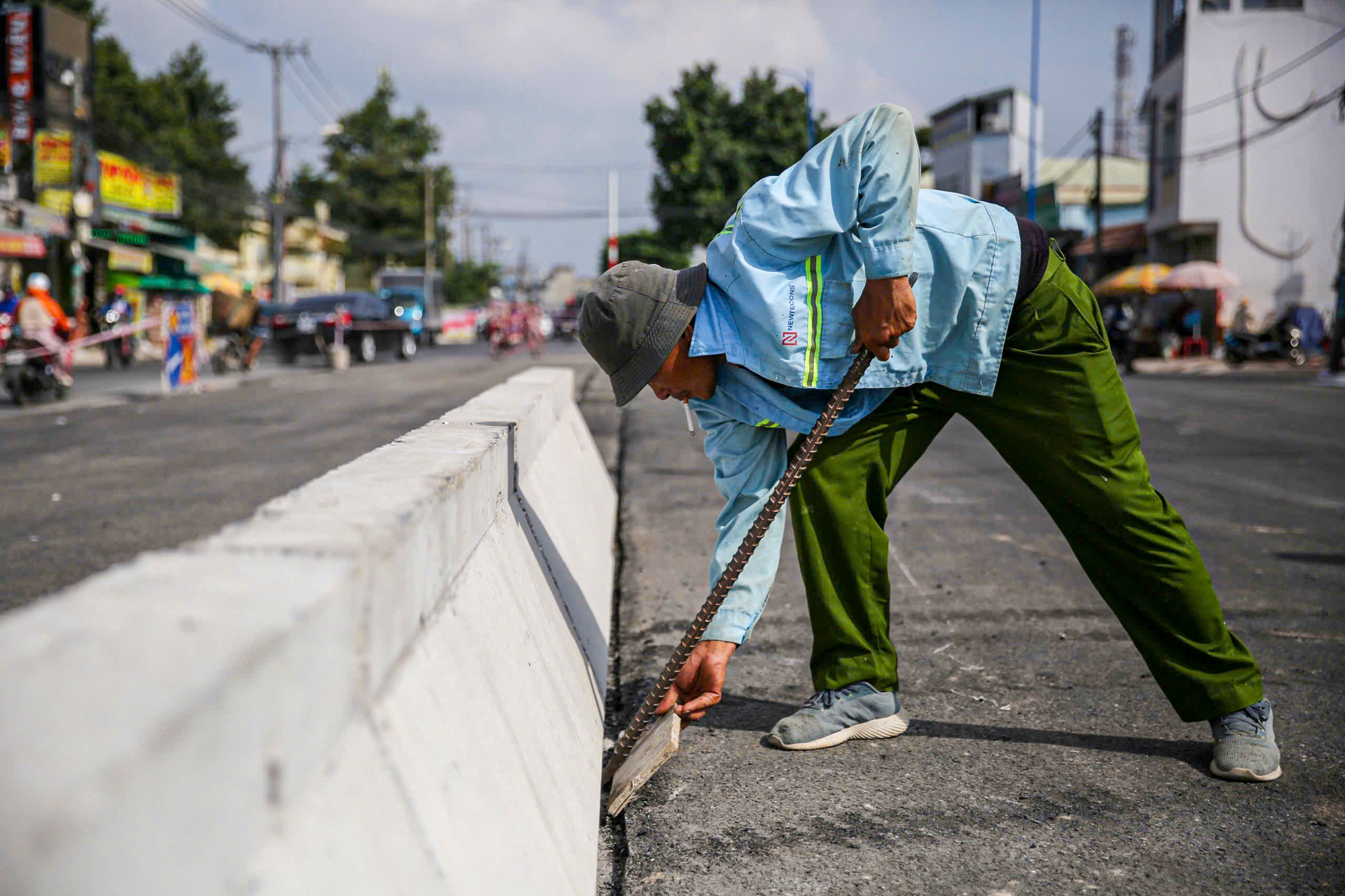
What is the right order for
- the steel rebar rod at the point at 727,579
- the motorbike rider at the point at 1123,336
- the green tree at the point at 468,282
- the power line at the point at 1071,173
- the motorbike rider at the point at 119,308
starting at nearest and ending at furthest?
the steel rebar rod at the point at 727,579 → the motorbike rider at the point at 1123,336 → the motorbike rider at the point at 119,308 → the power line at the point at 1071,173 → the green tree at the point at 468,282

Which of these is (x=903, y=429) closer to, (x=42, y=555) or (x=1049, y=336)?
(x=1049, y=336)

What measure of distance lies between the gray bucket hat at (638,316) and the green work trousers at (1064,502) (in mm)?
516

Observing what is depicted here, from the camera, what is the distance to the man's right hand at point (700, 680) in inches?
102

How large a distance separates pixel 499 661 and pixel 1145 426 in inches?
420

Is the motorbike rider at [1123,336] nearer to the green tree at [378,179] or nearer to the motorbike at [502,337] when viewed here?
the motorbike at [502,337]

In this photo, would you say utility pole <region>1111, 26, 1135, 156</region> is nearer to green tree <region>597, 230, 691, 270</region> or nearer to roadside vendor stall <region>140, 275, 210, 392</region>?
green tree <region>597, 230, 691, 270</region>

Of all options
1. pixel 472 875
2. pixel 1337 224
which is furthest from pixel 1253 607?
pixel 1337 224

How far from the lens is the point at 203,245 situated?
46.9 m

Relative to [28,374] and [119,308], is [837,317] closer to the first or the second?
[28,374]

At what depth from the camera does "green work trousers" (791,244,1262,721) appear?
8.52 feet

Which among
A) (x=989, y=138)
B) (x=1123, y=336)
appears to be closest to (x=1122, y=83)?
(x=989, y=138)

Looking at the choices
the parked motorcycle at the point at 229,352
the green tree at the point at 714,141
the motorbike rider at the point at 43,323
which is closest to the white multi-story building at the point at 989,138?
the green tree at the point at 714,141

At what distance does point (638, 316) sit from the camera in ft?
8.02

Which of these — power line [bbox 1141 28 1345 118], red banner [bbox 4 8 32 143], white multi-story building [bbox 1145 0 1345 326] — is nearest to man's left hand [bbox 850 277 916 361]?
red banner [bbox 4 8 32 143]
